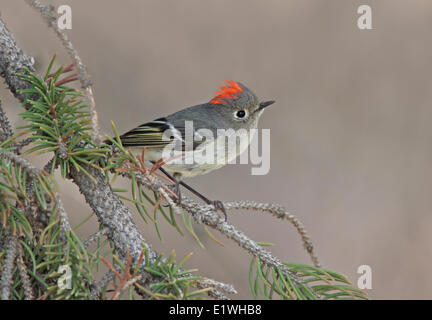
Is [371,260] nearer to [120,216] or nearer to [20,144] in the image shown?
[120,216]

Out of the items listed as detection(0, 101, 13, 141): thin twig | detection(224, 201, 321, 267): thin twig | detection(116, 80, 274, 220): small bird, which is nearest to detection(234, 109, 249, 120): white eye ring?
detection(116, 80, 274, 220): small bird

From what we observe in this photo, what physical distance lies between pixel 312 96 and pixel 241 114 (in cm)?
66

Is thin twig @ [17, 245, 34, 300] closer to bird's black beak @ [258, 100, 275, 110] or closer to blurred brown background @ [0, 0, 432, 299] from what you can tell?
bird's black beak @ [258, 100, 275, 110]

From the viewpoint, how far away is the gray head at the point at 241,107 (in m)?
2.06

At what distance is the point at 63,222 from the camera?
3.15 feet

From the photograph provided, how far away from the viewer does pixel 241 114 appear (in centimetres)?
214

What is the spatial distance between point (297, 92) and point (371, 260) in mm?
935

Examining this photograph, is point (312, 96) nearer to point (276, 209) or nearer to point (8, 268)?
point (276, 209)

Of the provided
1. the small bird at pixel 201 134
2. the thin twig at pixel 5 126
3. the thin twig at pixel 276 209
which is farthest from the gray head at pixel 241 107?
the thin twig at pixel 5 126

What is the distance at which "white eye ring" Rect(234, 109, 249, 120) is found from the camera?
6.98 ft

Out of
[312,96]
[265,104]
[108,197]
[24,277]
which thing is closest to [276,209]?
[108,197]

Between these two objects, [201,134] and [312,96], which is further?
[312,96]

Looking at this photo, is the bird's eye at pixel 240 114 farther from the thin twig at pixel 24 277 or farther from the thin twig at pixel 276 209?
the thin twig at pixel 24 277
